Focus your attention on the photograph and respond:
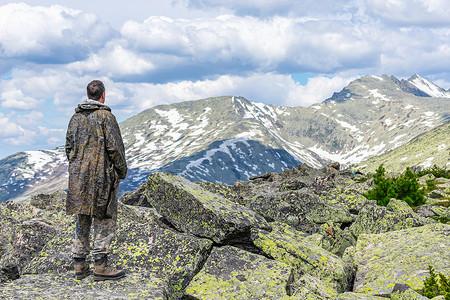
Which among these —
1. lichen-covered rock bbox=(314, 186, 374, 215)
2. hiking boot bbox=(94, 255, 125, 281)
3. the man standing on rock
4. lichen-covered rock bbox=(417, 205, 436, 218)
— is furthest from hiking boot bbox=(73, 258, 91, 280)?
lichen-covered rock bbox=(417, 205, 436, 218)

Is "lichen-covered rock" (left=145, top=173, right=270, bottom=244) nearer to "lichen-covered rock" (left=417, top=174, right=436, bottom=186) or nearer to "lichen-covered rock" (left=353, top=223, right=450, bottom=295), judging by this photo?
"lichen-covered rock" (left=353, top=223, right=450, bottom=295)

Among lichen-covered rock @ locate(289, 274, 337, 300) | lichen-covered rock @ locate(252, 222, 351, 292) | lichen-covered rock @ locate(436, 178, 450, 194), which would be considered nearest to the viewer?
lichen-covered rock @ locate(289, 274, 337, 300)

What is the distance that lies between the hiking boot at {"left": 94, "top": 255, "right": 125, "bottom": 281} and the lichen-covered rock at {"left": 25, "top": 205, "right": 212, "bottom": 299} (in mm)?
726

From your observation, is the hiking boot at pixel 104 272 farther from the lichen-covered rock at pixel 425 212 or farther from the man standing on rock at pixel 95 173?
the lichen-covered rock at pixel 425 212

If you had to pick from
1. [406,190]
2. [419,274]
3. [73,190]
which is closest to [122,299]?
[73,190]

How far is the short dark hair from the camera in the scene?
9.63 metres

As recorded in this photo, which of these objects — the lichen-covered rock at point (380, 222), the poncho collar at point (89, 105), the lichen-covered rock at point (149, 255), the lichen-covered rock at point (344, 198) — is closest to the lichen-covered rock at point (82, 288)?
the lichen-covered rock at point (149, 255)

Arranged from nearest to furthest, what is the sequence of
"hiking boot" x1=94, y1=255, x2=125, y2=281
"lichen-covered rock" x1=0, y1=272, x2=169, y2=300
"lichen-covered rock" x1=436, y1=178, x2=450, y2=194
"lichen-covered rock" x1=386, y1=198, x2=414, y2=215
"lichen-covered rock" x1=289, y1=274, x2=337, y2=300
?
A: 1. "lichen-covered rock" x1=0, y1=272, x2=169, y2=300
2. "lichen-covered rock" x1=289, y1=274, x2=337, y2=300
3. "hiking boot" x1=94, y1=255, x2=125, y2=281
4. "lichen-covered rock" x1=386, y1=198, x2=414, y2=215
5. "lichen-covered rock" x1=436, y1=178, x2=450, y2=194

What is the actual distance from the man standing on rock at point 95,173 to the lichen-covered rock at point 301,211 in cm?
911

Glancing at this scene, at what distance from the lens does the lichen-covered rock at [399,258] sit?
10289 millimetres

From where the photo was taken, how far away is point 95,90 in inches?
381

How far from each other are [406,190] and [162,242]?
793 inches

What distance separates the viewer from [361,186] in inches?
1256

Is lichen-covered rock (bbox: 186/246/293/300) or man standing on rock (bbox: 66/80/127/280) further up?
man standing on rock (bbox: 66/80/127/280)
